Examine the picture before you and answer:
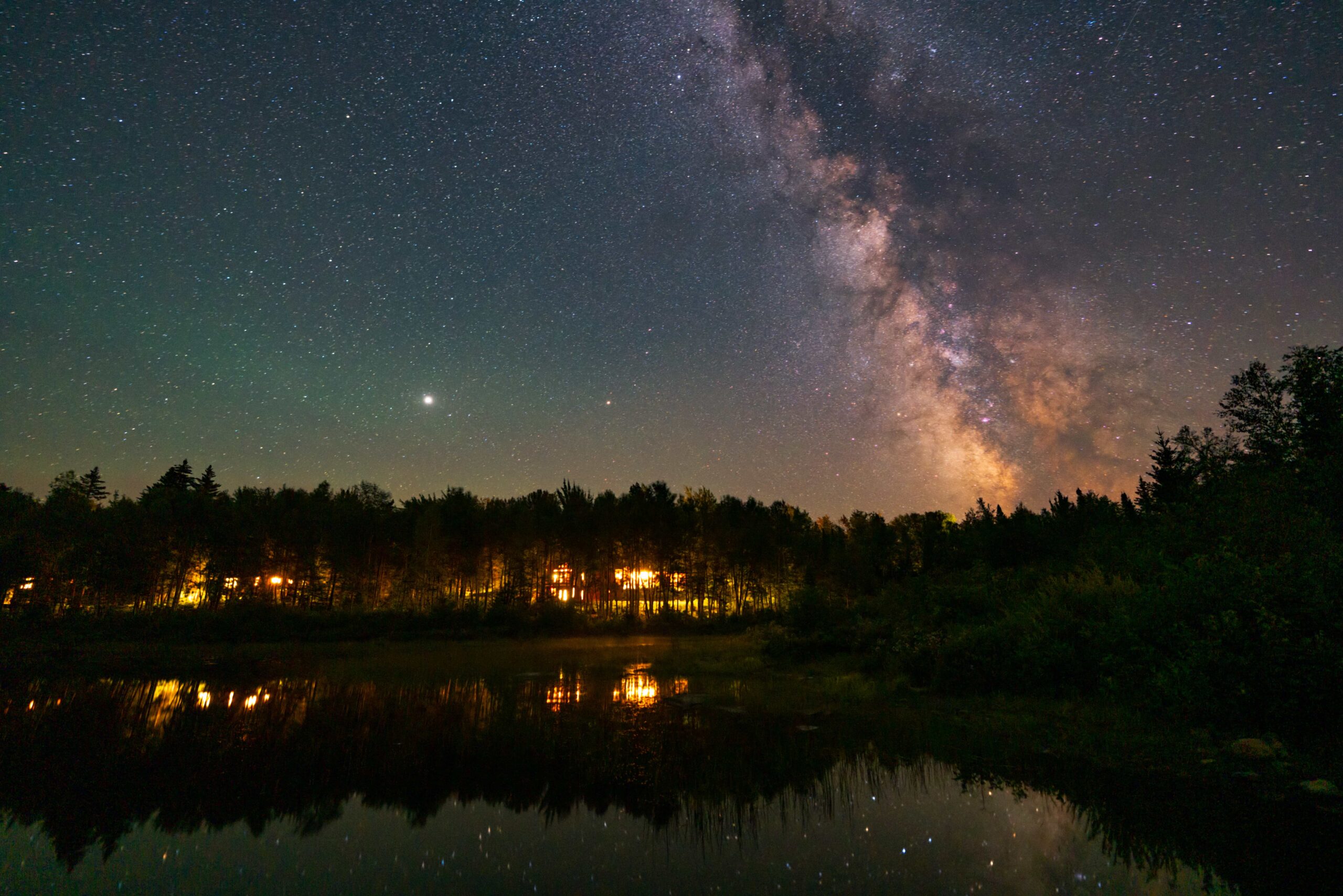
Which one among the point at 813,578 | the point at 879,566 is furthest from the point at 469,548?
the point at 879,566

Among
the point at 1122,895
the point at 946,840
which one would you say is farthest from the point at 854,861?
the point at 1122,895

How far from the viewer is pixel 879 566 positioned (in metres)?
88.7

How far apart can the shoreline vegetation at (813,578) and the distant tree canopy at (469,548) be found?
0.27 m

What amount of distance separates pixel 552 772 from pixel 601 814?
2694 mm

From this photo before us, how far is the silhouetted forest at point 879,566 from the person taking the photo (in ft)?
41.4

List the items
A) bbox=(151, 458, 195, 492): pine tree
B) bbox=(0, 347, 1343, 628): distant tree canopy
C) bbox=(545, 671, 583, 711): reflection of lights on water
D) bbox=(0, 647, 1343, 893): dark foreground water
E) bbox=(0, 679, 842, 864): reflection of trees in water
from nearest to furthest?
bbox=(0, 647, 1343, 893): dark foreground water < bbox=(0, 679, 842, 864): reflection of trees in water < bbox=(545, 671, 583, 711): reflection of lights on water < bbox=(0, 347, 1343, 628): distant tree canopy < bbox=(151, 458, 195, 492): pine tree

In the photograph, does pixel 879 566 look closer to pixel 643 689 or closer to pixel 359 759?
pixel 643 689

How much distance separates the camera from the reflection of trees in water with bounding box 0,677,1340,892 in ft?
28.8

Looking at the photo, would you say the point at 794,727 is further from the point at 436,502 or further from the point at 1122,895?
the point at 436,502

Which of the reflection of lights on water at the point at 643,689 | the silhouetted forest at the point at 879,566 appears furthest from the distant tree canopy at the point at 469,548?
the reflection of lights on water at the point at 643,689

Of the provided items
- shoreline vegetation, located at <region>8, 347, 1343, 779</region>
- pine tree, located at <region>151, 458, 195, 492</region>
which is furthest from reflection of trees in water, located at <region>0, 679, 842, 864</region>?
pine tree, located at <region>151, 458, 195, 492</region>

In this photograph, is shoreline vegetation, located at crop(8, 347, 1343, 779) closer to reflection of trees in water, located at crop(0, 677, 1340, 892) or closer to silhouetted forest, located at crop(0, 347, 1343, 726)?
silhouetted forest, located at crop(0, 347, 1343, 726)

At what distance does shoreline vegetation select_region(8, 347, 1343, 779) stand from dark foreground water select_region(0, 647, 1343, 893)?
12.5ft

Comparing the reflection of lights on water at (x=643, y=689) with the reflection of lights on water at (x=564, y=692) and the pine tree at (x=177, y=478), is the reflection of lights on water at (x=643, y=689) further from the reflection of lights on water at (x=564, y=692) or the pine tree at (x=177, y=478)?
the pine tree at (x=177, y=478)
